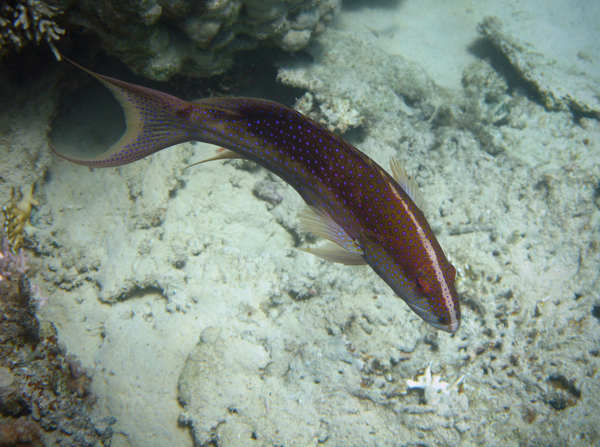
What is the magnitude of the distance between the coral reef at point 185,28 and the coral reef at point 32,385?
9.45 feet

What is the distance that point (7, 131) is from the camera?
3.87 meters

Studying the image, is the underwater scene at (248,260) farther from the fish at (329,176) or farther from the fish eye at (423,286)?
the fish eye at (423,286)

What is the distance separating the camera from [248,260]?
4.55 metres

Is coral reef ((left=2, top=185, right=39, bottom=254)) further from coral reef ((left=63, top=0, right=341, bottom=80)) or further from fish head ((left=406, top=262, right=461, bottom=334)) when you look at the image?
fish head ((left=406, top=262, right=461, bottom=334))

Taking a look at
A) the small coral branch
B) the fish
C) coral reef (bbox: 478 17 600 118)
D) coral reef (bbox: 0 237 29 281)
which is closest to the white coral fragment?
the fish

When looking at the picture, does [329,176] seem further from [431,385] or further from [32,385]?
[32,385]

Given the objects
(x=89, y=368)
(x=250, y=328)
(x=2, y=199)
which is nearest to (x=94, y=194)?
(x=2, y=199)

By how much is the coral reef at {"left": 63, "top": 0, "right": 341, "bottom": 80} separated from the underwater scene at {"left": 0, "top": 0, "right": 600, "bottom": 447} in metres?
0.03

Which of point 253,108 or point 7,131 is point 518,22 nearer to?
point 253,108

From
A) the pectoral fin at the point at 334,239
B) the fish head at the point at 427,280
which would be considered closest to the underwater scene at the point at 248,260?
the pectoral fin at the point at 334,239

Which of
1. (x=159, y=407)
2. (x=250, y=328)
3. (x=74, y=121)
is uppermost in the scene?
A: (x=74, y=121)

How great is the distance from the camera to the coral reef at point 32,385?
2.57m

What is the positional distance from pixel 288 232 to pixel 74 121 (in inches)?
156

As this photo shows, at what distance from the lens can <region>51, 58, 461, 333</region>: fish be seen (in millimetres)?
2020
